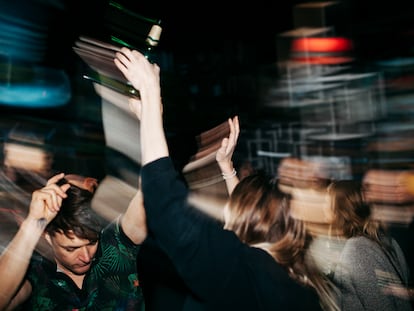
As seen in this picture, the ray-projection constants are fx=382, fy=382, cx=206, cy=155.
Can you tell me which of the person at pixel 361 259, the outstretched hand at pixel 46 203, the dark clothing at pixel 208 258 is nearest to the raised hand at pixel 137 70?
the dark clothing at pixel 208 258

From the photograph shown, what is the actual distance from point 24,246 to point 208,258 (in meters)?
0.78

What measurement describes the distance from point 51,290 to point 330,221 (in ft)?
4.27

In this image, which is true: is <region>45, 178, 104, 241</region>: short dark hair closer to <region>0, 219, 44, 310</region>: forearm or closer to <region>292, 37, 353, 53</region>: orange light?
<region>0, 219, 44, 310</region>: forearm

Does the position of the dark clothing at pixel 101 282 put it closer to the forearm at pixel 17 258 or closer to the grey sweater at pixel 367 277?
the forearm at pixel 17 258

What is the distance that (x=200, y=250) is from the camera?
3.19 ft

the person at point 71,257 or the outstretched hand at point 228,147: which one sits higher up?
the outstretched hand at point 228,147

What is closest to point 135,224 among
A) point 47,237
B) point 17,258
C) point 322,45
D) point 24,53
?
point 47,237

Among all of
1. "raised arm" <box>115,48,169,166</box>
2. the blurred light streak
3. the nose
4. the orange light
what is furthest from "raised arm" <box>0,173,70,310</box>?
the orange light

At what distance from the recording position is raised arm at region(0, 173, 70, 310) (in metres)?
1.33

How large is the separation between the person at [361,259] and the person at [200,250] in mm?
523

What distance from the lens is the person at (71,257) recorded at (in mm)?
1374

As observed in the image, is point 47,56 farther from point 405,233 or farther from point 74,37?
point 405,233

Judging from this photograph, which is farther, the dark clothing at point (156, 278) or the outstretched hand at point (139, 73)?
the dark clothing at point (156, 278)

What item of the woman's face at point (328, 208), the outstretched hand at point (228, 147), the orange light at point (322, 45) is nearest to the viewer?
the outstretched hand at point (228, 147)
